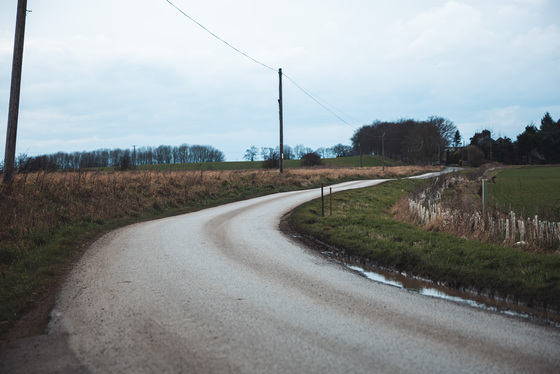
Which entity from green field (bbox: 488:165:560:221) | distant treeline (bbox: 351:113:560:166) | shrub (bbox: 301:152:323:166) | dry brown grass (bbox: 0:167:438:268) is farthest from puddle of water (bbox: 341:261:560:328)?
distant treeline (bbox: 351:113:560:166)

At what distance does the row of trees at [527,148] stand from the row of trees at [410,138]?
8.44 meters

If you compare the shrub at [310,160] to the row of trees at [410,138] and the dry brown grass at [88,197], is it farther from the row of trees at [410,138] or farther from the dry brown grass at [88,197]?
the dry brown grass at [88,197]

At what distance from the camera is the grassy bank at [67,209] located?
7.15 meters

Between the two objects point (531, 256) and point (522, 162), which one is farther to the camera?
point (522, 162)

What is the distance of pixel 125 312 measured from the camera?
5.20 m

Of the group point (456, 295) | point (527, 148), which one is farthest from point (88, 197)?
point (527, 148)

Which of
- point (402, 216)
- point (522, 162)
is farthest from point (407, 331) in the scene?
point (522, 162)

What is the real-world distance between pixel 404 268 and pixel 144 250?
A: 5.95 metres

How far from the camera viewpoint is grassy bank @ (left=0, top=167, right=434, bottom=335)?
7.15m

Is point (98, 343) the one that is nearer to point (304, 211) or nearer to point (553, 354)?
point (553, 354)

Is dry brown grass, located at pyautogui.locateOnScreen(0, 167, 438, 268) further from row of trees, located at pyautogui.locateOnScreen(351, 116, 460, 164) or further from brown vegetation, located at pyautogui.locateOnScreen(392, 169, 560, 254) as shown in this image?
row of trees, located at pyautogui.locateOnScreen(351, 116, 460, 164)

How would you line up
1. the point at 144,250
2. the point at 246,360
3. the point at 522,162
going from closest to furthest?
the point at 246,360 → the point at 144,250 → the point at 522,162

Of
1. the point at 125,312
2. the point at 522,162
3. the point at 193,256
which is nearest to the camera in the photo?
the point at 125,312

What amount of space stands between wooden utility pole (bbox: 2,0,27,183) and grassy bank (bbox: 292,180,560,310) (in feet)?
35.3
